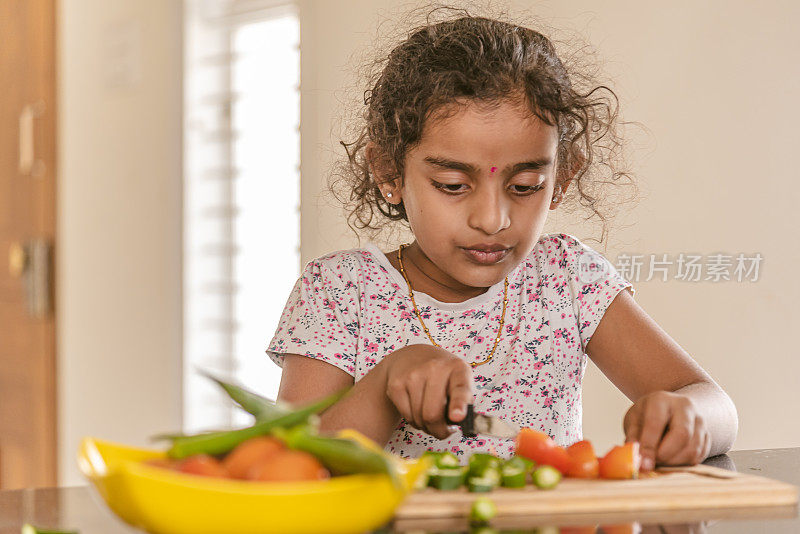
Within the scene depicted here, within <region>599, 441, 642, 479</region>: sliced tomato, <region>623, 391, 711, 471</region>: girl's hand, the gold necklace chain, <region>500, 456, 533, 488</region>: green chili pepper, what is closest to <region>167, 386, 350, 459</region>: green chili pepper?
<region>500, 456, 533, 488</region>: green chili pepper

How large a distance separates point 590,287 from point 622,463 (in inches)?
21.8

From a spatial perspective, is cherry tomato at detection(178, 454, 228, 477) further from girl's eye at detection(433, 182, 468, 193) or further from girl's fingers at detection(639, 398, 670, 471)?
girl's eye at detection(433, 182, 468, 193)

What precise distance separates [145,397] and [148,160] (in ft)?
2.31

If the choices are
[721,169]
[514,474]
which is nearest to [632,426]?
[514,474]

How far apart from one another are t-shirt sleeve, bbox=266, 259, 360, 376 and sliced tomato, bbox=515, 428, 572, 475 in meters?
0.47

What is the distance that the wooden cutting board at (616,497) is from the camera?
827 millimetres

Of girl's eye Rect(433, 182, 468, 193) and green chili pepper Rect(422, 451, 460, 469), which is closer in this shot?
green chili pepper Rect(422, 451, 460, 469)

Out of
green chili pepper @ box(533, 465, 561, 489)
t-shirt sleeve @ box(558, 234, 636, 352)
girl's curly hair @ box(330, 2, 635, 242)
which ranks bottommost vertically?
green chili pepper @ box(533, 465, 561, 489)

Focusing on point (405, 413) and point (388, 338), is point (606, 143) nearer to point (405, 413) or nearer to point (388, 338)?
point (388, 338)

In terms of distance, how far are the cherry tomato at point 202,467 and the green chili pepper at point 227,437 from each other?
0.02 metres

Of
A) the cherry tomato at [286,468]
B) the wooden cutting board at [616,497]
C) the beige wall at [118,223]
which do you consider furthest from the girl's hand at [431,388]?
the beige wall at [118,223]

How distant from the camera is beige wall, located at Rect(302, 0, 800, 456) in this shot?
1923 mm

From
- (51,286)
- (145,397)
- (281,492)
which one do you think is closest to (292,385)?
(281,492)

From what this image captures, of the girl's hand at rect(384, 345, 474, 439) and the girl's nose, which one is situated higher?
the girl's nose
